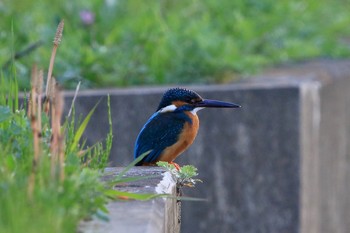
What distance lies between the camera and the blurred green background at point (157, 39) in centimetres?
703

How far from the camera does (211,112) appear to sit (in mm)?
6105

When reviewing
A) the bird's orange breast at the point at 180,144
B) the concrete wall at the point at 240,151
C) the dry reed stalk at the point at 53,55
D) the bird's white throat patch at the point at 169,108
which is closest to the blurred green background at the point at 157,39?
the concrete wall at the point at 240,151

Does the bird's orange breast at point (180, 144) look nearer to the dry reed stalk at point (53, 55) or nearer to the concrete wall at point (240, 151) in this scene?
the concrete wall at point (240, 151)

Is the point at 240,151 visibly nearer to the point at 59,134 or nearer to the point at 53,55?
the point at 53,55

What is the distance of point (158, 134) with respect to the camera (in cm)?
488

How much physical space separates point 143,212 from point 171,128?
2023 mm

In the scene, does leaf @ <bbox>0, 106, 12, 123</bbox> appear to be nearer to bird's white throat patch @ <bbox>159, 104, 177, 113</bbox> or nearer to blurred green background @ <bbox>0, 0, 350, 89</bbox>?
bird's white throat patch @ <bbox>159, 104, 177, 113</bbox>

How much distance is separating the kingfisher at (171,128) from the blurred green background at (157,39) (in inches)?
64.2

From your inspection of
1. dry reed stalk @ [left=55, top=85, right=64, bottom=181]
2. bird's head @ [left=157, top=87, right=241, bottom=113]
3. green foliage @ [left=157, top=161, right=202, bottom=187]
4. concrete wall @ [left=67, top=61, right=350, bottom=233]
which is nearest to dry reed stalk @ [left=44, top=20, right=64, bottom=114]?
dry reed stalk @ [left=55, top=85, right=64, bottom=181]

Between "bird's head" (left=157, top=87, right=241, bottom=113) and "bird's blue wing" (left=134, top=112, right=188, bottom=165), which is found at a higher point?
"bird's head" (left=157, top=87, right=241, bottom=113)

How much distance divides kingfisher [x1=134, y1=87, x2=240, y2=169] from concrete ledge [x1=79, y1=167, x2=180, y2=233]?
3.71 feet

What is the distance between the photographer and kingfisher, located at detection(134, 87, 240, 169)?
191 inches

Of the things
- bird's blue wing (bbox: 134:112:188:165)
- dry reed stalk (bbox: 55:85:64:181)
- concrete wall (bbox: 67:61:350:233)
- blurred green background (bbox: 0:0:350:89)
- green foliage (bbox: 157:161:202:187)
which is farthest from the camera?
blurred green background (bbox: 0:0:350:89)

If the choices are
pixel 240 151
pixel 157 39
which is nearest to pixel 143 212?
pixel 240 151
